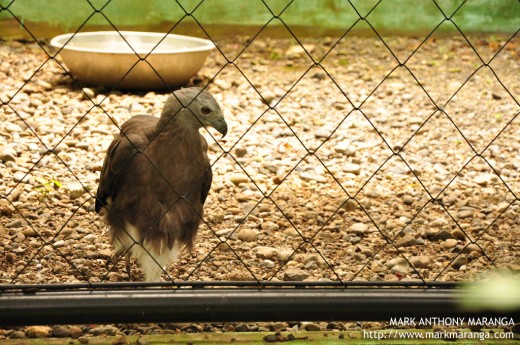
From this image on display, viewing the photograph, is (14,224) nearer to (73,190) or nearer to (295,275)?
(73,190)

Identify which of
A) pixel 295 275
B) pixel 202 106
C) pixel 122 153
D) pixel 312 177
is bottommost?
pixel 295 275

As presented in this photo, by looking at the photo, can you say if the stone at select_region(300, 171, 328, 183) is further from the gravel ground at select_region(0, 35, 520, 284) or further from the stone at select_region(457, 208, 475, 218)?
the stone at select_region(457, 208, 475, 218)

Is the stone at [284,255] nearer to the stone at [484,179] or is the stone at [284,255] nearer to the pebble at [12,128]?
the stone at [484,179]

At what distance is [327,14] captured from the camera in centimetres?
782

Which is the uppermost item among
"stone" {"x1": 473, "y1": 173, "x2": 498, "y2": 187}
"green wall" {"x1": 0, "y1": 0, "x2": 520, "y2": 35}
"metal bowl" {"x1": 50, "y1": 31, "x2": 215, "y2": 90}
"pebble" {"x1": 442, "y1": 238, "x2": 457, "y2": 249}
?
"green wall" {"x1": 0, "y1": 0, "x2": 520, "y2": 35}

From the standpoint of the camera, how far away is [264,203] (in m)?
4.28

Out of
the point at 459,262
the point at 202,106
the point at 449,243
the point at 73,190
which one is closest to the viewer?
the point at 202,106

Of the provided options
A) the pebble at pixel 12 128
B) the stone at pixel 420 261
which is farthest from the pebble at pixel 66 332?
the pebble at pixel 12 128

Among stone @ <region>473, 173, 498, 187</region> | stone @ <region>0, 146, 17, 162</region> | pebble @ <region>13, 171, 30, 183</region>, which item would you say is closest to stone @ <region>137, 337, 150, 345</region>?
pebble @ <region>13, 171, 30, 183</region>

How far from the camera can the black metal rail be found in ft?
7.93

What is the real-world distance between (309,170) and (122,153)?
173cm

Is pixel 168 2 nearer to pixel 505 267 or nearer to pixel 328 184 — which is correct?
pixel 328 184

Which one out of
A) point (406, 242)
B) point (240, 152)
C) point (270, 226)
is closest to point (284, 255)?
point (270, 226)

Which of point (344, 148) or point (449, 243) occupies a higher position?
point (344, 148)
